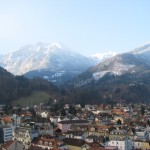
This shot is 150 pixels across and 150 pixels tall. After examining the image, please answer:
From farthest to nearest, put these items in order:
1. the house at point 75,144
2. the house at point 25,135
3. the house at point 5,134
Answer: the house at point 5,134 < the house at point 25,135 < the house at point 75,144

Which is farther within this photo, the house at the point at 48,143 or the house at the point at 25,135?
the house at the point at 25,135

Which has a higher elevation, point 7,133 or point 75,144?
point 7,133

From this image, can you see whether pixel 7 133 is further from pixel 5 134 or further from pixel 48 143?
pixel 48 143

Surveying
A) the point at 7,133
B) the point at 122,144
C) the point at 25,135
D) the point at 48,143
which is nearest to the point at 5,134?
the point at 7,133

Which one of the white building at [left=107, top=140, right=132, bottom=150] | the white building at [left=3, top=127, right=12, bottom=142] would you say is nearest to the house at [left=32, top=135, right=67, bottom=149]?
the white building at [left=107, top=140, right=132, bottom=150]

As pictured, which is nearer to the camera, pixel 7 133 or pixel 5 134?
pixel 5 134

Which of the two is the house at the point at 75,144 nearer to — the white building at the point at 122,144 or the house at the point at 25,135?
the white building at the point at 122,144

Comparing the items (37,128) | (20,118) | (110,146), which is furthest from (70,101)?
(110,146)

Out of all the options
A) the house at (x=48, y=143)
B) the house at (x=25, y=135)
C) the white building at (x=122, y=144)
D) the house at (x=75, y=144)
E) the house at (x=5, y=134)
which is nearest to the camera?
the house at (x=48, y=143)

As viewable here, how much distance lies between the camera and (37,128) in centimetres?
8338

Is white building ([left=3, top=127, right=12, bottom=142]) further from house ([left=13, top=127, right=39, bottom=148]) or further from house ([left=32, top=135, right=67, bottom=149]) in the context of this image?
house ([left=32, top=135, right=67, bottom=149])

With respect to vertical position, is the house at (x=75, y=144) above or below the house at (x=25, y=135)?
below

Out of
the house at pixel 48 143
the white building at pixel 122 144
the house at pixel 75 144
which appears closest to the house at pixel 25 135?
the house at pixel 48 143

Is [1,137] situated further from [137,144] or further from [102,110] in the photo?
[102,110]
